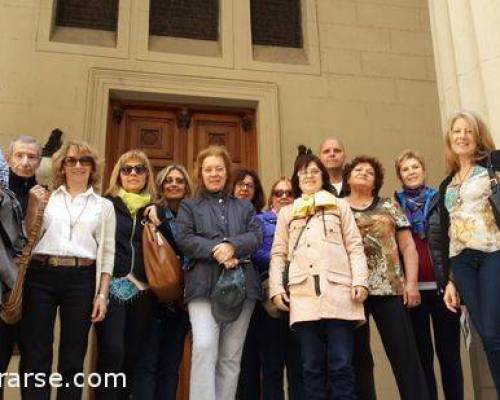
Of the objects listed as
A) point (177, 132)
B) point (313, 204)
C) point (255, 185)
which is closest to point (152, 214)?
point (255, 185)

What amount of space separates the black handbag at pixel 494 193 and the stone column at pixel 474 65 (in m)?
0.72

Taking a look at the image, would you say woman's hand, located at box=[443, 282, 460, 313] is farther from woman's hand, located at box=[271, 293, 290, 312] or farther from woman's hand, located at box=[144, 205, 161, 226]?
woman's hand, located at box=[144, 205, 161, 226]

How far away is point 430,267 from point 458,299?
0.49m

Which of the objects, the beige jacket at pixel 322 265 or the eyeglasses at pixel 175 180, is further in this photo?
the eyeglasses at pixel 175 180

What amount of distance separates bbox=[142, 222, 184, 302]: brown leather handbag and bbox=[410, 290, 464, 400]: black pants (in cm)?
162

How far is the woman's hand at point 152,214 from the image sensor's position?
12.7ft

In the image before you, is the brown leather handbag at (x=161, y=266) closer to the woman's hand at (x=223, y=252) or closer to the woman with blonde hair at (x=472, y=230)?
the woman's hand at (x=223, y=252)

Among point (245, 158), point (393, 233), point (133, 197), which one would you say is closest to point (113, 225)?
point (133, 197)

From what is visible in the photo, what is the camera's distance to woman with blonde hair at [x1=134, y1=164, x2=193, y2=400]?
12.4 feet

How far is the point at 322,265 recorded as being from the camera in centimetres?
351

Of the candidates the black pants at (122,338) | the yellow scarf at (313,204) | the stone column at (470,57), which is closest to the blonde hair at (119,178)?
the black pants at (122,338)

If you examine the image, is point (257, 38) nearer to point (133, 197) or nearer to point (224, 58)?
point (224, 58)

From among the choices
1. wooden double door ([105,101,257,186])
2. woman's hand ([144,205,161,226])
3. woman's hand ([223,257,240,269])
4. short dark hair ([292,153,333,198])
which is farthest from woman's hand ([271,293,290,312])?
wooden double door ([105,101,257,186])

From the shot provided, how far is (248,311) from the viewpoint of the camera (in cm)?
372
